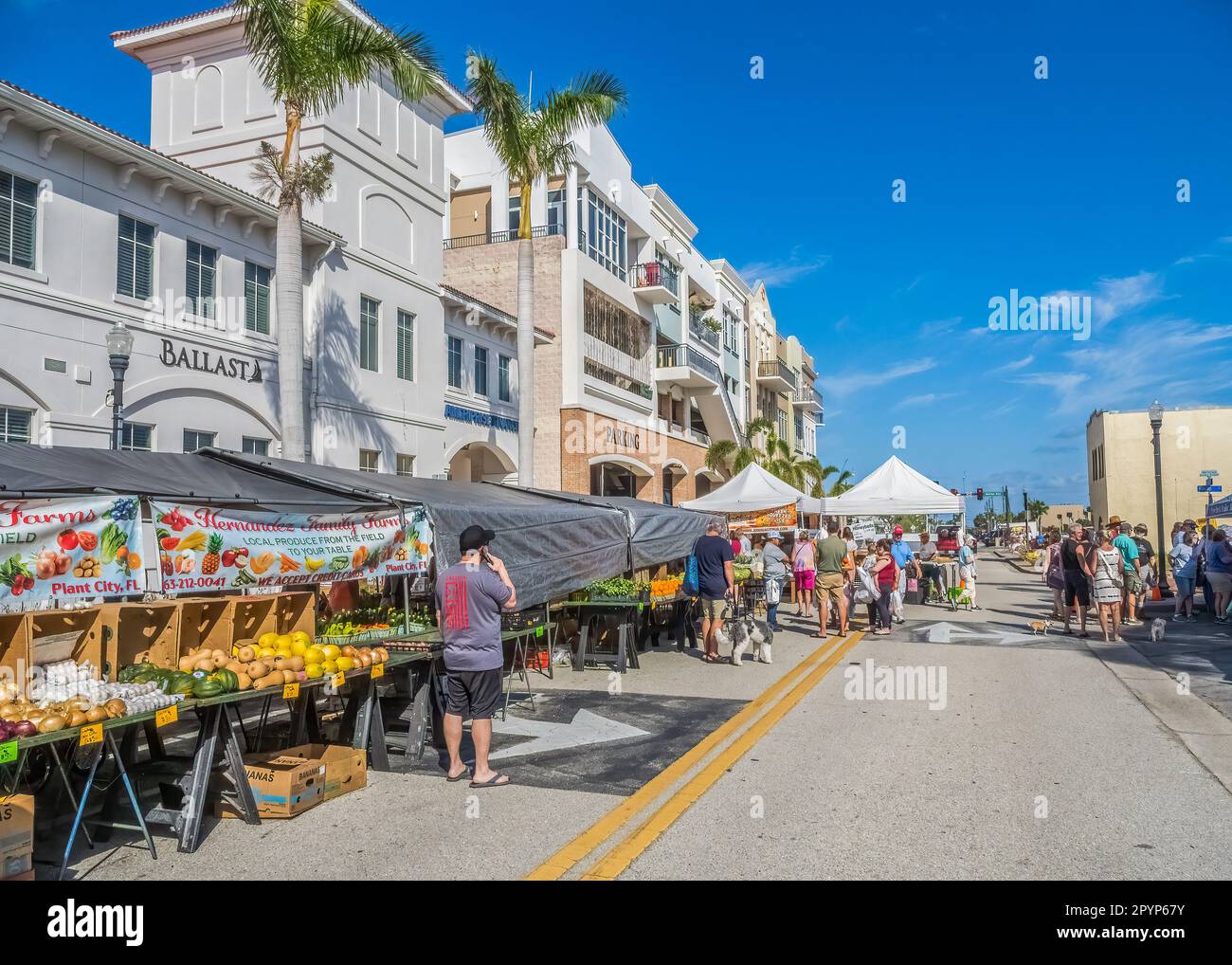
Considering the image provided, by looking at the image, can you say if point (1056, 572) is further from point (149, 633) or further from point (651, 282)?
point (651, 282)

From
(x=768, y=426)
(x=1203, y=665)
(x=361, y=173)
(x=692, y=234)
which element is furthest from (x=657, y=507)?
(x=768, y=426)

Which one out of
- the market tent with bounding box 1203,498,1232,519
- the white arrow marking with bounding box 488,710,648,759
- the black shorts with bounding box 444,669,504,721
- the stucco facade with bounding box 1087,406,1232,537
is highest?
the stucco facade with bounding box 1087,406,1232,537

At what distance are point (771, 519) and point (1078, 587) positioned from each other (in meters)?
8.34

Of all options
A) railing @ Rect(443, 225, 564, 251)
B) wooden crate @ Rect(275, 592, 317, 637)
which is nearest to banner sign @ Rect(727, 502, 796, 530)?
railing @ Rect(443, 225, 564, 251)

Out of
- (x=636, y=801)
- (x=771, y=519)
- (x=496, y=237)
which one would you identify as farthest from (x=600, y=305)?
(x=636, y=801)

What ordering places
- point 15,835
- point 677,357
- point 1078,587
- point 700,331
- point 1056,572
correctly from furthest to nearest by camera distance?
point 700,331 < point 677,357 < point 1056,572 < point 1078,587 < point 15,835

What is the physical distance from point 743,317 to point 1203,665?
128 feet

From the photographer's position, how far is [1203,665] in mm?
11969

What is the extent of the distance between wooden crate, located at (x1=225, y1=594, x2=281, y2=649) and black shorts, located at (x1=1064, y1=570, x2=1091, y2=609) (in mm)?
12624

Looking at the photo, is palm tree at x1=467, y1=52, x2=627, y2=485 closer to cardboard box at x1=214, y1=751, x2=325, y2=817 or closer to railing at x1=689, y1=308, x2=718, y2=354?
cardboard box at x1=214, y1=751, x2=325, y2=817

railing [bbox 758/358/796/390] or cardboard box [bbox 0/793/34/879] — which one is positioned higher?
railing [bbox 758/358/796/390]

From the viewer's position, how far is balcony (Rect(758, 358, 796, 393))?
5147 centimetres

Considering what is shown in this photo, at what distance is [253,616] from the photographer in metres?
7.68
